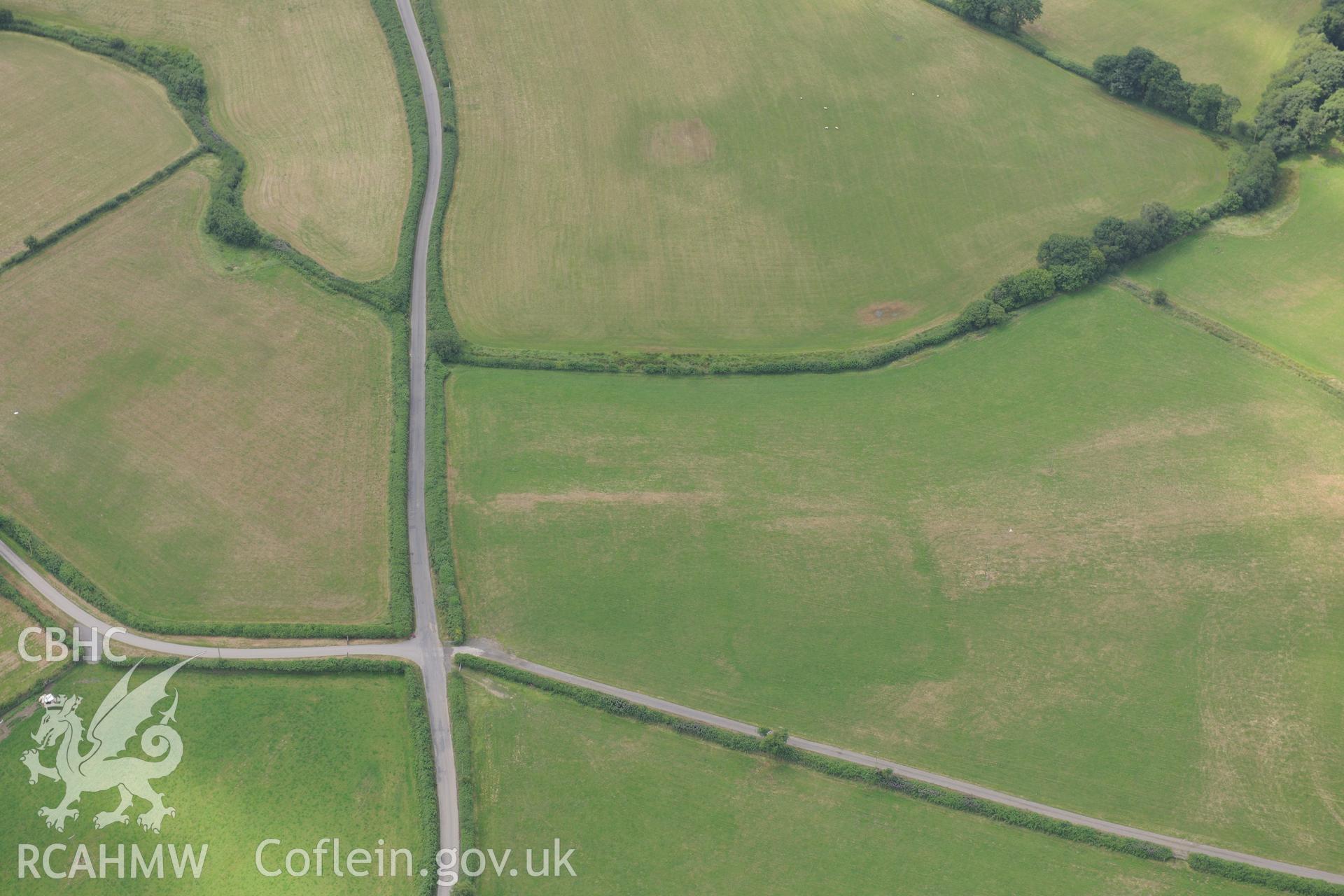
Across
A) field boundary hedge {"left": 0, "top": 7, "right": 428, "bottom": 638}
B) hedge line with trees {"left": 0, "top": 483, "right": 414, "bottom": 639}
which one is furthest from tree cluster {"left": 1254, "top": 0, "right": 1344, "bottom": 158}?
hedge line with trees {"left": 0, "top": 483, "right": 414, "bottom": 639}

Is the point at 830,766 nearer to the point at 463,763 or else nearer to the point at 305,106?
the point at 463,763

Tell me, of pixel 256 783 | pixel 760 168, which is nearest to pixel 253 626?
pixel 256 783

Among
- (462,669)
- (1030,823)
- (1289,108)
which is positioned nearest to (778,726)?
(1030,823)

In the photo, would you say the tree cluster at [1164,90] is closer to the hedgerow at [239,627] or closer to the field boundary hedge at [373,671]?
the hedgerow at [239,627]

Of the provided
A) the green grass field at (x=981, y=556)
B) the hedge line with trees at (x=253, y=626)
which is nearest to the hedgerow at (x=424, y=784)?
the hedge line with trees at (x=253, y=626)

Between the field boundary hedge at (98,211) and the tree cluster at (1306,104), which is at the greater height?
the tree cluster at (1306,104)
